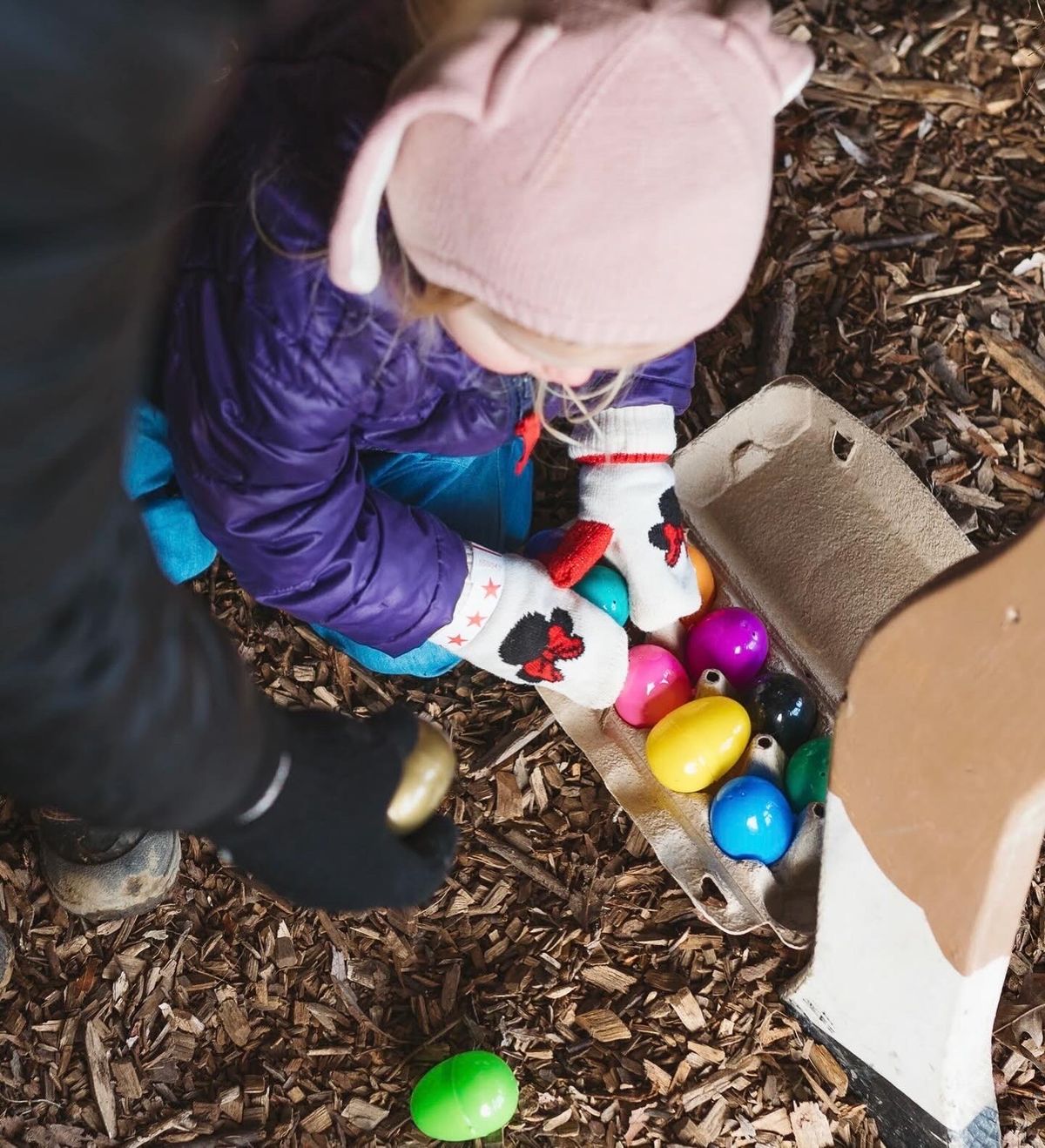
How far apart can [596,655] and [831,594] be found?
1.22 ft

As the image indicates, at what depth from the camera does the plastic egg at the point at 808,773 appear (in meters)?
1.51

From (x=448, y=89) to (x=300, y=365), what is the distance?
384mm

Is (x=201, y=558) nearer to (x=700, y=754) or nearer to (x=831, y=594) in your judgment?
(x=700, y=754)

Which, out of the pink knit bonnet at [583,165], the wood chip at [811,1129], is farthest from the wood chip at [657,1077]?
the pink knit bonnet at [583,165]

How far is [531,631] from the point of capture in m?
1.55

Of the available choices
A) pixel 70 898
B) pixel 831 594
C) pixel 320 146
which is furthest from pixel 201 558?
pixel 831 594

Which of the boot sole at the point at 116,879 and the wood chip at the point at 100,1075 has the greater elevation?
the boot sole at the point at 116,879

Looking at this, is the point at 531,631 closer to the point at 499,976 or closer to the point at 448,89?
the point at 499,976

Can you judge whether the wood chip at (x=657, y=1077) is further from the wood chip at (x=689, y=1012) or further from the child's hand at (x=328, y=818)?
the child's hand at (x=328, y=818)

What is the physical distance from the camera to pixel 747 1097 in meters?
1.56

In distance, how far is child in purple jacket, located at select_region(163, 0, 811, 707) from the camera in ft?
2.92

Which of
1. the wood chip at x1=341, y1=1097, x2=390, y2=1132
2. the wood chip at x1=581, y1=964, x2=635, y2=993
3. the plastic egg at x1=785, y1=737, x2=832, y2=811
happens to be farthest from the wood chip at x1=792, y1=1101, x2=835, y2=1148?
the wood chip at x1=341, y1=1097, x2=390, y2=1132

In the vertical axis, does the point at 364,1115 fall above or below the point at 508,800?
below

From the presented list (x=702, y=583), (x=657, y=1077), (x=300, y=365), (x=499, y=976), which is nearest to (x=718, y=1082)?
(x=657, y=1077)
